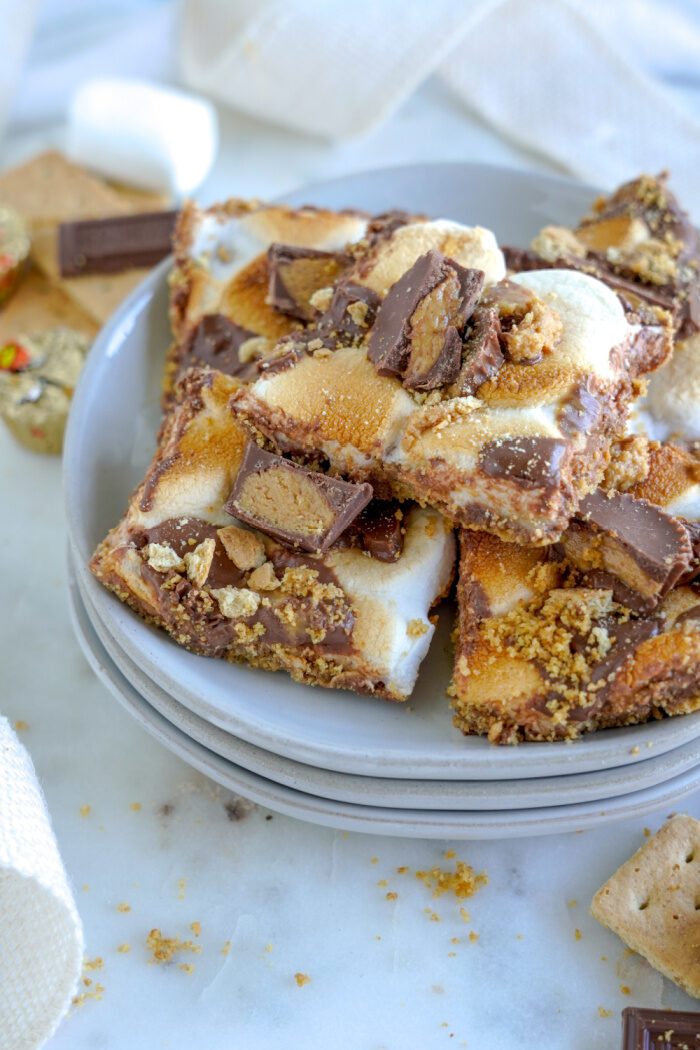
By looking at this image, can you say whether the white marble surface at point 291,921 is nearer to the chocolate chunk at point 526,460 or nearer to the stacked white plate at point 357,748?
the stacked white plate at point 357,748

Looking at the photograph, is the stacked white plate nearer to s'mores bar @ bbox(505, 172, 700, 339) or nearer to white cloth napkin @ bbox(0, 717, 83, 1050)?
white cloth napkin @ bbox(0, 717, 83, 1050)

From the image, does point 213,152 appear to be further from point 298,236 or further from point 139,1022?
point 139,1022

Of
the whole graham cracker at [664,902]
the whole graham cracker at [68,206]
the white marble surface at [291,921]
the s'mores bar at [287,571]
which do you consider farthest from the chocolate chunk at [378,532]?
the whole graham cracker at [68,206]

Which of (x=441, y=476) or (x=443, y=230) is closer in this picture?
(x=441, y=476)

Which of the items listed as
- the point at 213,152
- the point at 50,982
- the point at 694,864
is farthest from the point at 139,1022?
the point at 213,152

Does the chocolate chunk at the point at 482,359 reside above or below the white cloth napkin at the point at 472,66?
above

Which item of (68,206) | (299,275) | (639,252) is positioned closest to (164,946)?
(299,275)

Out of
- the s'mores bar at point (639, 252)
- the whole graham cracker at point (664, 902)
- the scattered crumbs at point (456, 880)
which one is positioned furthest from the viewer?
the s'mores bar at point (639, 252)
